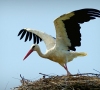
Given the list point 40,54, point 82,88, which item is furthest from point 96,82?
point 40,54

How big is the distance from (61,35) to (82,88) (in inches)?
104

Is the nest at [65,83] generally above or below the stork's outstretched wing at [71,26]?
below

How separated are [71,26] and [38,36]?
1.66 meters

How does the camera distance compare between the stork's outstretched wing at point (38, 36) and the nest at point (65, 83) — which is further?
the stork's outstretched wing at point (38, 36)

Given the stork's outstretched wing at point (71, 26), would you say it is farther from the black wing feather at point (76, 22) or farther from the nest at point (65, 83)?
the nest at point (65, 83)

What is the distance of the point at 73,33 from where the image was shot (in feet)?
34.7

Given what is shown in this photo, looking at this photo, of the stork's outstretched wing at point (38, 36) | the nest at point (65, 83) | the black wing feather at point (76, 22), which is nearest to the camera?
the nest at point (65, 83)

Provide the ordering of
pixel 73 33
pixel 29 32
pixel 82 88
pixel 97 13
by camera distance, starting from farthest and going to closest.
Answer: pixel 29 32 → pixel 73 33 → pixel 97 13 → pixel 82 88

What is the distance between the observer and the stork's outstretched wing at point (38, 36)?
1120 cm

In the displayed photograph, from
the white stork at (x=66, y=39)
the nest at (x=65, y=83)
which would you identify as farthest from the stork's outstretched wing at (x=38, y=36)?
the nest at (x=65, y=83)

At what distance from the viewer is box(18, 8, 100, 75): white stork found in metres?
10.2

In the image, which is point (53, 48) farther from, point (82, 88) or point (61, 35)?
point (82, 88)

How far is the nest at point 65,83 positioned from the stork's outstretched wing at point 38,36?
2.25m

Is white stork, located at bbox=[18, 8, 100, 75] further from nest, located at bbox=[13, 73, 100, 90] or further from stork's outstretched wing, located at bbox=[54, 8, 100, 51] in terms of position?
nest, located at bbox=[13, 73, 100, 90]
